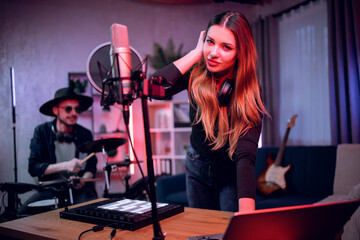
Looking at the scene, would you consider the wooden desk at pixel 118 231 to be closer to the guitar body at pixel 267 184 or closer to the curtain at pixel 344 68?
the guitar body at pixel 267 184

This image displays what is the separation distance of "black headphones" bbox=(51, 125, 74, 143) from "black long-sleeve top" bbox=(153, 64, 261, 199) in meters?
1.60

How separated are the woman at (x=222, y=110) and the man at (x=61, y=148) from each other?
53.5 inches

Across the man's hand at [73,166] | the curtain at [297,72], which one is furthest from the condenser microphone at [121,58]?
the curtain at [297,72]

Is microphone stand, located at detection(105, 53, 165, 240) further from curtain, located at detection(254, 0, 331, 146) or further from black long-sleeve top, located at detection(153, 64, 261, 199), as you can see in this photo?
curtain, located at detection(254, 0, 331, 146)

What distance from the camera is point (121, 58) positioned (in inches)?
28.1

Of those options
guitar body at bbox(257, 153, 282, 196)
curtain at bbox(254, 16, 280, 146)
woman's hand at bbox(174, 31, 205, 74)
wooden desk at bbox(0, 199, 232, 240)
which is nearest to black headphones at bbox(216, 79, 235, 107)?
woman's hand at bbox(174, 31, 205, 74)

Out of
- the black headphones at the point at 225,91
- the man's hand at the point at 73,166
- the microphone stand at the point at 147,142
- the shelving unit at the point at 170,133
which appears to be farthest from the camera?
the shelving unit at the point at 170,133

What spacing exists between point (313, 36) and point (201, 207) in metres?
3.20

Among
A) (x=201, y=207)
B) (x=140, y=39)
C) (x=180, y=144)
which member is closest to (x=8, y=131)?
(x=201, y=207)

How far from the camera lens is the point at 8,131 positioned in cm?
201

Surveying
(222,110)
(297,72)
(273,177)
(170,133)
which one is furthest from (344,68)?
(222,110)

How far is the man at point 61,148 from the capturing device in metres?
2.37

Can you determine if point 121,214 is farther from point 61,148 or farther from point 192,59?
point 61,148

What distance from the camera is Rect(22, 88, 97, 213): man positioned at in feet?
7.76
